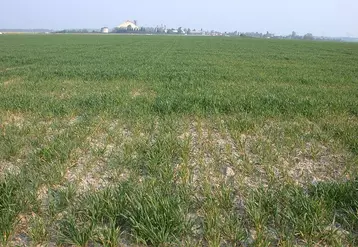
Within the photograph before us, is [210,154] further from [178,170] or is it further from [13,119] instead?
[13,119]

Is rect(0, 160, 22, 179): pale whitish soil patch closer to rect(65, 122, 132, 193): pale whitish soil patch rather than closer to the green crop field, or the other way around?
the green crop field

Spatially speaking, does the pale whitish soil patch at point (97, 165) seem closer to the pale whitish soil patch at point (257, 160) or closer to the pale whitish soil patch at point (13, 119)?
the pale whitish soil patch at point (257, 160)

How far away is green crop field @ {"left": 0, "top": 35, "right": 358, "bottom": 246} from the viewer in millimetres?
3369

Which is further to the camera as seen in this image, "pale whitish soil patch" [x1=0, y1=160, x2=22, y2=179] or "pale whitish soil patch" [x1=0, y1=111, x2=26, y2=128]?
"pale whitish soil patch" [x1=0, y1=111, x2=26, y2=128]

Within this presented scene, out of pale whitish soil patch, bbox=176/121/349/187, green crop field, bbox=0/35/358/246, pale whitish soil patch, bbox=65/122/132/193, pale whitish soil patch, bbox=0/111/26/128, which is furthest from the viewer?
pale whitish soil patch, bbox=0/111/26/128

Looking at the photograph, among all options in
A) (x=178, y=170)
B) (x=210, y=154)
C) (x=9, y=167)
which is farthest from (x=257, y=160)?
(x=9, y=167)

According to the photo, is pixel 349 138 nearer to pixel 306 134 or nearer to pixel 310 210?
pixel 306 134

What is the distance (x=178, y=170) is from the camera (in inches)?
197

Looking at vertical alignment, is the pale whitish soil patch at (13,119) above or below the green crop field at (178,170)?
below

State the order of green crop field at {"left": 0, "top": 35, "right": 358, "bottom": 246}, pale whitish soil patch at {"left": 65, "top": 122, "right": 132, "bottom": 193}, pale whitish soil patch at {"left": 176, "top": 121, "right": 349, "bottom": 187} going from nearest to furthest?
green crop field at {"left": 0, "top": 35, "right": 358, "bottom": 246}
pale whitish soil patch at {"left": 65, "top": 122, "right": 132, "bottom": 193}
pale whitish soil patch at {"left": 176, "top": 121, "right": 349, "bottom": 187}

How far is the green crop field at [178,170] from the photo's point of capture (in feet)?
11.1

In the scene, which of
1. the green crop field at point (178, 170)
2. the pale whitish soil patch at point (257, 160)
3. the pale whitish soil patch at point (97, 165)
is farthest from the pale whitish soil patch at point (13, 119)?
the pale whitish soil patch at point (257, 160)

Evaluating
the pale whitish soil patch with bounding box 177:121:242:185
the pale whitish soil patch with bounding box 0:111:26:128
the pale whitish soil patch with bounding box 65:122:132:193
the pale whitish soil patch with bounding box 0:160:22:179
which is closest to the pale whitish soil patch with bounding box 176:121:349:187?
the pale whitish soil patch with bounding box 177:121:242:185

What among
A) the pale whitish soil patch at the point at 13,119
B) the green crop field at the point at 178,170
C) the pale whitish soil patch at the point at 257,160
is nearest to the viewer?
the green crop field at the point at 178,170
